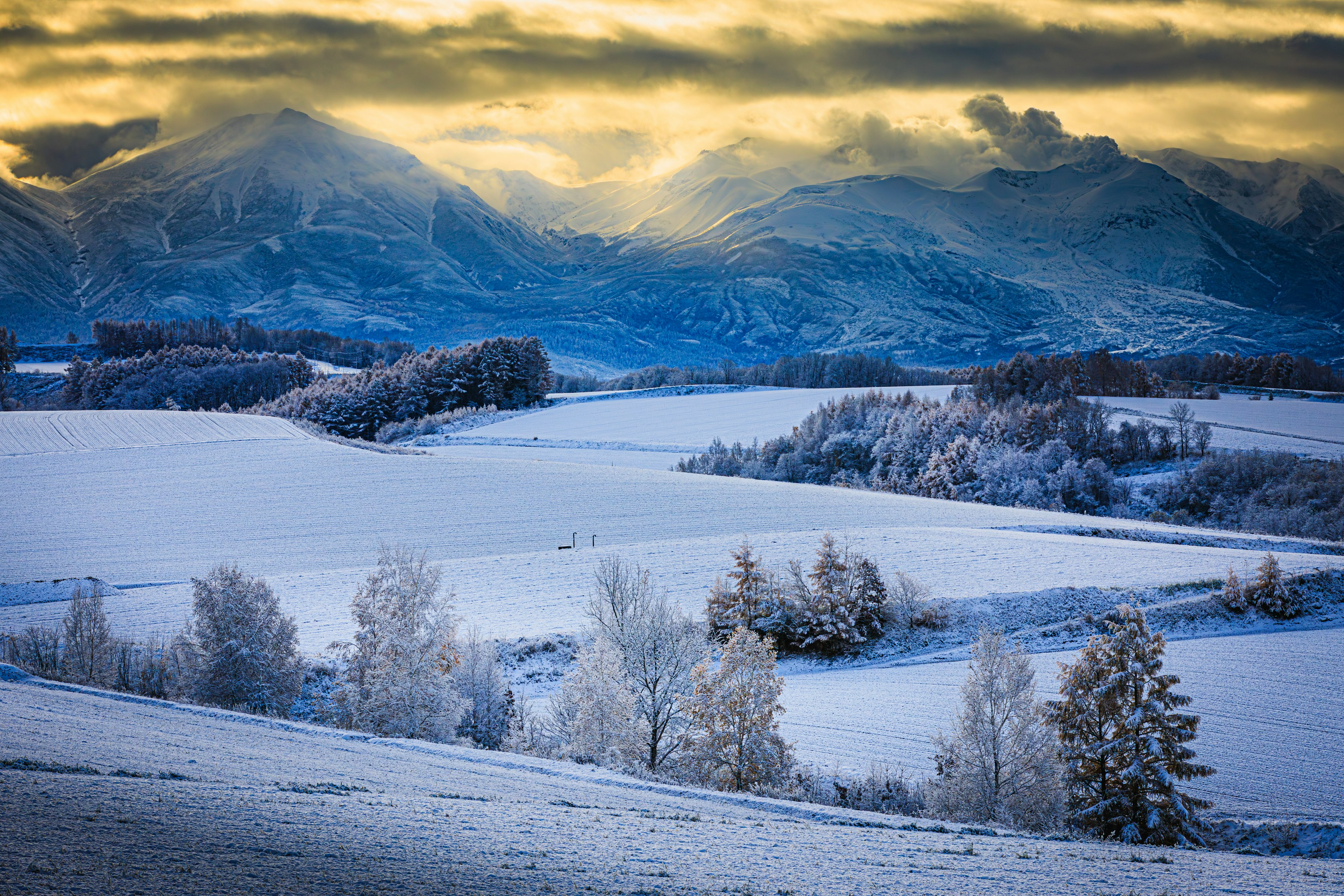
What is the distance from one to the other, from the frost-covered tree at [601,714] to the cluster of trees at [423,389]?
337 feet

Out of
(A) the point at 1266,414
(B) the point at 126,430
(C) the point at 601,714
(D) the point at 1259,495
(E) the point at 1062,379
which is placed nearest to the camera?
(C) the point at 601,714

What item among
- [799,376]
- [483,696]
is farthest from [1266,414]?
[483,696]

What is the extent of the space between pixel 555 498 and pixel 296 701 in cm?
3408

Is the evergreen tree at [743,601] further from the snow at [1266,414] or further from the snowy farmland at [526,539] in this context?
the snow at [1266,414]

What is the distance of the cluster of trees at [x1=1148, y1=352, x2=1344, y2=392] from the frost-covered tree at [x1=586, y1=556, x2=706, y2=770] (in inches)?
4988

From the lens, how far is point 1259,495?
67.6m

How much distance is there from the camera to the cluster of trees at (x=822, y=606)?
125ft

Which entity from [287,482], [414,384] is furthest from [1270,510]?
[414,384]

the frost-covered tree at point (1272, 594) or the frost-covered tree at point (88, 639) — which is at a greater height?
the frost-covered tree at point (1272, 594)

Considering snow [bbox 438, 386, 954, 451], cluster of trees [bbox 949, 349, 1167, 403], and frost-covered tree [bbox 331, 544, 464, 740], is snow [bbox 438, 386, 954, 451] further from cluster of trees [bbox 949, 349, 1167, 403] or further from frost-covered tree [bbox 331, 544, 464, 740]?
frost-covered tree [bbox 331, 544, 464, 740]

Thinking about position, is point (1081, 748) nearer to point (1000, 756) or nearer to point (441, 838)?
point (1000, 756)

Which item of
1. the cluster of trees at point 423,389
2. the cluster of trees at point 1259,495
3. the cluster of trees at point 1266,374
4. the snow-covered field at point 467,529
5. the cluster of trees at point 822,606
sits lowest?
the cluster of trees at point 822,606

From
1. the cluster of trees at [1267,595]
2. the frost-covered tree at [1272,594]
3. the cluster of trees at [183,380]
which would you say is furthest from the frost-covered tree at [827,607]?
the cluster of trees at [183,380]

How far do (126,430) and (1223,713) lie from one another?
90072mm
